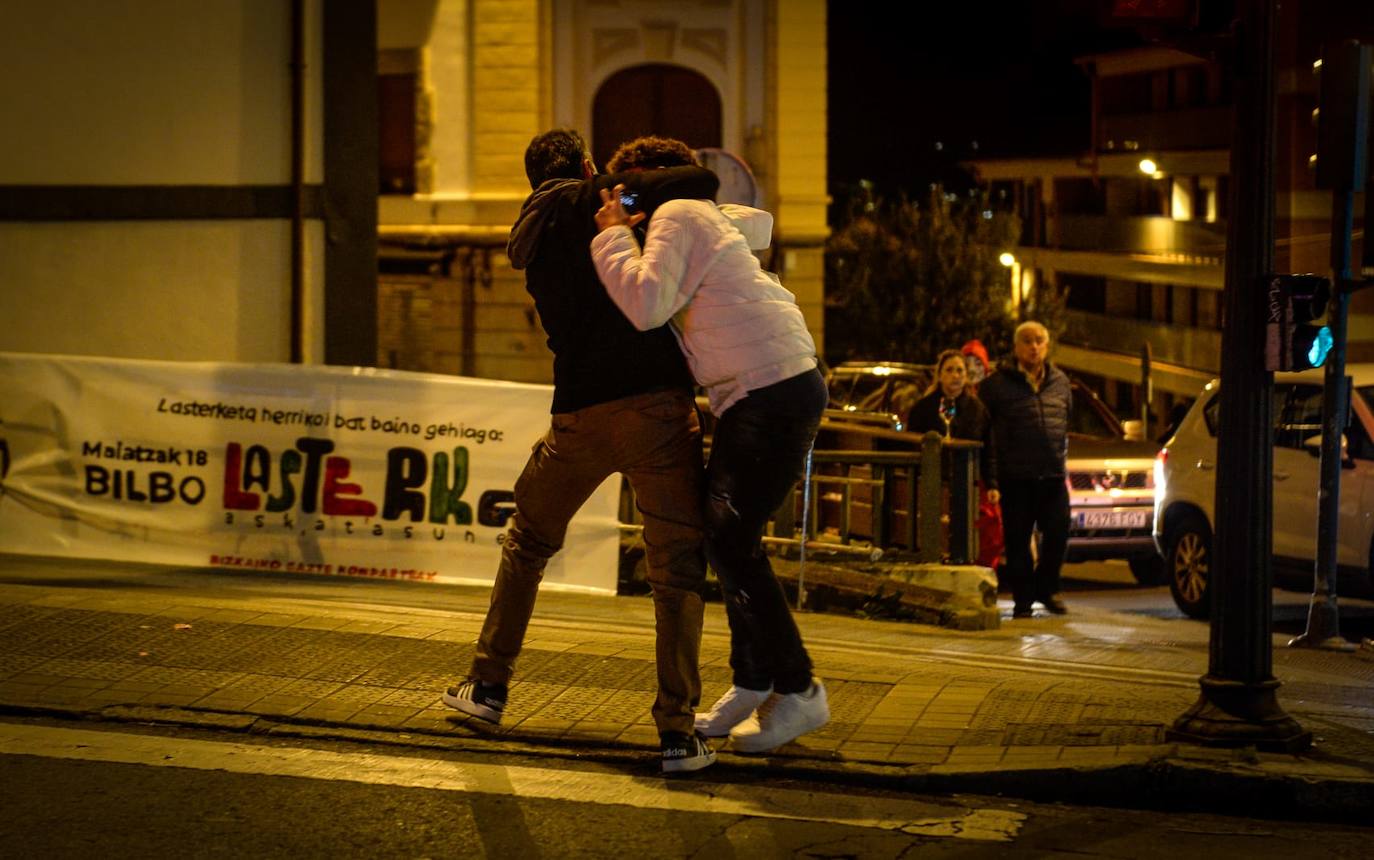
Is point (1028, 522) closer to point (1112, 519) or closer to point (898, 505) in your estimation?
point (898, 505)

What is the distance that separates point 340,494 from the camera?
399 inches

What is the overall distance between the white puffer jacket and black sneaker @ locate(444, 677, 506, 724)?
128cm

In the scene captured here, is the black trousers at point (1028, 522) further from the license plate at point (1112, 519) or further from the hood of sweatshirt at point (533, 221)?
the hood of sweatshirt at point (533, 221)

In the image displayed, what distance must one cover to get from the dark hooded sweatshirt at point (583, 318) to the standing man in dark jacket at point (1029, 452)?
18.6ft

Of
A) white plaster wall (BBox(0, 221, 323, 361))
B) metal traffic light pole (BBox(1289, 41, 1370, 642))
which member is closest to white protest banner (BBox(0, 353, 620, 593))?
white plaster wall (BBox(0, 221, 323, 361))

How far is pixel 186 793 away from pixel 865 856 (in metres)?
2.09

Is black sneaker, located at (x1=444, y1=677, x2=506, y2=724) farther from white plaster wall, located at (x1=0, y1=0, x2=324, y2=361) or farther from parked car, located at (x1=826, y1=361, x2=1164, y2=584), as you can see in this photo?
parked car, located at (x1=826, y1=361, x2=1164, y2=584)

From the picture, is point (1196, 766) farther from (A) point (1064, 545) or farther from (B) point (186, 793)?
(A) point (1064, 545)

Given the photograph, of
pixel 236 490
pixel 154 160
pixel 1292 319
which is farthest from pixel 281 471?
pixel 1292 319

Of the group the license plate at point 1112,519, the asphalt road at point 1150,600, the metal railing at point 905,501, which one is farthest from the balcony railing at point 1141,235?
the metal railing at point 905,501

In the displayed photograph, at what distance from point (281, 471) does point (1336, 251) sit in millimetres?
5969

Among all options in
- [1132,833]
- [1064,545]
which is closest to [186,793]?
[1132,833]

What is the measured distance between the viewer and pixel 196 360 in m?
11.9

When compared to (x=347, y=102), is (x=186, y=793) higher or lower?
lower
